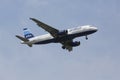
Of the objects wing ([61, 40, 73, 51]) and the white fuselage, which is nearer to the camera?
the white fuselage

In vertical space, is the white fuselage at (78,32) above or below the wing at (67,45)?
above

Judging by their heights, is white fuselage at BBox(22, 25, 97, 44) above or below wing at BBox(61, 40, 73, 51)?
above

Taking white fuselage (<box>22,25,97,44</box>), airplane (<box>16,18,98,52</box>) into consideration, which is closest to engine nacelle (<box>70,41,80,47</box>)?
airplane (<box>16,18,98,52</box>)

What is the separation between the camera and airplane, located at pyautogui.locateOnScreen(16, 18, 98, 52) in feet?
523

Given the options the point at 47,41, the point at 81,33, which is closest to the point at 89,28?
the point at 81,33

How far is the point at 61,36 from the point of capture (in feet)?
534

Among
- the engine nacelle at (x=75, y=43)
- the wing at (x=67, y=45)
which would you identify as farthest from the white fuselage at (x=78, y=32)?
the engine nacelle at (x=75, y=43)

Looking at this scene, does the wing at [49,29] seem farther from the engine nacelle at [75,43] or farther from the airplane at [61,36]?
the engine nacelle at [75,43]

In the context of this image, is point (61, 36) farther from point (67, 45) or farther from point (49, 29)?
point (67, 45)

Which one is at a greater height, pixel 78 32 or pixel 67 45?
pixel 78 32

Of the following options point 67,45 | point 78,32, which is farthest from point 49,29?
point 67,45

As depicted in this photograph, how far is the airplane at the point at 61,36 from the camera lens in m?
160

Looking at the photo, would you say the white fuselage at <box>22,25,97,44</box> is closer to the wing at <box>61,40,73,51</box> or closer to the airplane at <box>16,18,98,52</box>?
the airplane at <box>16,18,98,52</box>

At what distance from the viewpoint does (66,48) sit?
568 feet
